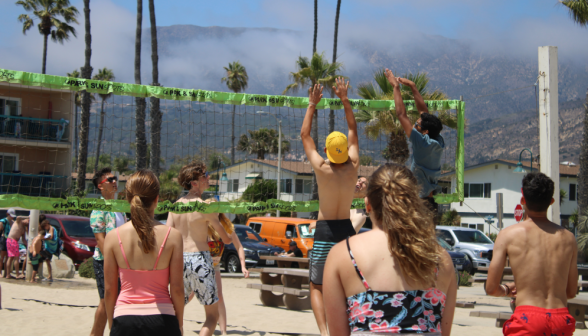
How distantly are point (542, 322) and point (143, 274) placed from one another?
2.38m

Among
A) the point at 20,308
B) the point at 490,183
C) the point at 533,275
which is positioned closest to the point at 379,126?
the point at 20,308

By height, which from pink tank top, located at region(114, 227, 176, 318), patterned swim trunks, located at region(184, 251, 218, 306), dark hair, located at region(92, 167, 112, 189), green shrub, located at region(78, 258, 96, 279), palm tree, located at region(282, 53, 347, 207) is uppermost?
palm tree, located at region(282, 53, 347, 207)

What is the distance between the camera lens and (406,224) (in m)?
2.09

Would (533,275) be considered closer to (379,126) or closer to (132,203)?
(132,203)

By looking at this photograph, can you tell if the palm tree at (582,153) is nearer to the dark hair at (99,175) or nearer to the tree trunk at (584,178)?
the tree trunk at (584,178)

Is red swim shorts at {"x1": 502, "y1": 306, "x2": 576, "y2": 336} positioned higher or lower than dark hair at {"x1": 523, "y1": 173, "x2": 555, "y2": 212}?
lower

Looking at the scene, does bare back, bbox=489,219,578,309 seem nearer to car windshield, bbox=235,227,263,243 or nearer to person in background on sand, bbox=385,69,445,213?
person in background on sand, bbox=385,69,445,213

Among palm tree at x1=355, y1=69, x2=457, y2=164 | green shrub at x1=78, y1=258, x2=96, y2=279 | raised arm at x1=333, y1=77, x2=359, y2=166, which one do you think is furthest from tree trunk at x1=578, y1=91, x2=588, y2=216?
green shrub at x1=78, y1=258, x2=96, y2=279

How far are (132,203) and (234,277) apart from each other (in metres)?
11.6

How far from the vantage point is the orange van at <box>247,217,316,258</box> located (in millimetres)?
17203

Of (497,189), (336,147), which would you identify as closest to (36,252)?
(336,147)

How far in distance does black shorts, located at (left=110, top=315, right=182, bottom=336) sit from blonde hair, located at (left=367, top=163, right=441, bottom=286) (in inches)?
58.0

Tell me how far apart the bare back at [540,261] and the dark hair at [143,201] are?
216cm

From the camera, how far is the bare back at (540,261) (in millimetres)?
3133
